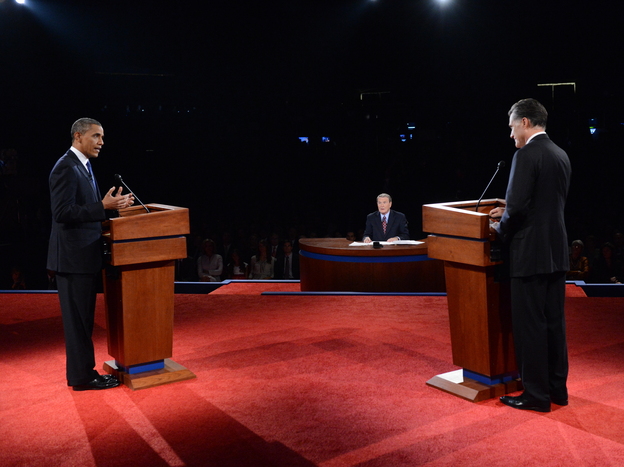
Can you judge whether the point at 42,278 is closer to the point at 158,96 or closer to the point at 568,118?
the point at 158,96

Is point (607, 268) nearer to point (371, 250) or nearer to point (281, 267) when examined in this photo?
point (371, 250)

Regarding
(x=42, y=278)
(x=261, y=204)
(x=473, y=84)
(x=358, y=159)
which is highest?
(x=473, y=84)

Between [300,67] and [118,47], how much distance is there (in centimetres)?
310

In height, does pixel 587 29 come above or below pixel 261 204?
above

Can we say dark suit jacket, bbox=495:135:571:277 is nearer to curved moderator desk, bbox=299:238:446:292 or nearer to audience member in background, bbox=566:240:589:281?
curved moderator desk, bbox=299:238:446:292

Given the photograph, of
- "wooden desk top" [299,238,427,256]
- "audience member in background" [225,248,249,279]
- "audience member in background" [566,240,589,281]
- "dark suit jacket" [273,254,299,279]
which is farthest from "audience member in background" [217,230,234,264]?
"audience member in background" [566,240,589,281]

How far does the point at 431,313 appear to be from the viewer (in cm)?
441

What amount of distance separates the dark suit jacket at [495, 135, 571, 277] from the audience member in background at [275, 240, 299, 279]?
461 centimetres

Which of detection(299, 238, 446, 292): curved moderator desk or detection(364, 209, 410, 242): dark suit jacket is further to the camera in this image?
detection(364, 209, 410, 242): dark suit jacket

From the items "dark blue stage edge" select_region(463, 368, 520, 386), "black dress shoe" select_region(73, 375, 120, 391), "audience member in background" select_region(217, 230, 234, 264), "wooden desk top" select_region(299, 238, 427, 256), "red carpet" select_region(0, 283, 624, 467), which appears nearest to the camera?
"red carpet" select_region(0, 283, 624, 467)

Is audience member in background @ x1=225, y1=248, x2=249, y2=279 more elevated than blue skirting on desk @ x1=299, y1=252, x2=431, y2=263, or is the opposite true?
blue skirting on desk @ x1=299, y1=252, x2=431, y2=263

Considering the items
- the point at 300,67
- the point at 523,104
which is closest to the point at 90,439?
the point at 523,104

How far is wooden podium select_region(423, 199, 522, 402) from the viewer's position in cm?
263

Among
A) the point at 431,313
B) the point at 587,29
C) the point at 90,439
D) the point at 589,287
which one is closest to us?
the point at 90,439
